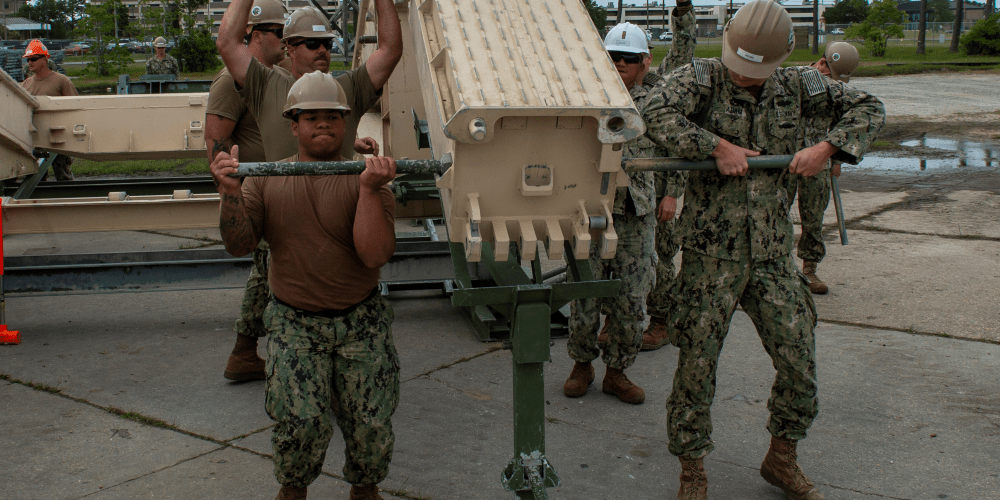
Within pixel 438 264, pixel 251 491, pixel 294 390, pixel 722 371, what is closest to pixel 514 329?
pixel 294 390

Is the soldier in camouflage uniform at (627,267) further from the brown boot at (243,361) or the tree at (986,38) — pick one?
the tree at (986,38)

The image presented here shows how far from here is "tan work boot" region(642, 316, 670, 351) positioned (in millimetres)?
5105

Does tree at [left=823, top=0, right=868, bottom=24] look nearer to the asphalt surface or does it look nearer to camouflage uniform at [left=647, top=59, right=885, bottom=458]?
the asphalt surface

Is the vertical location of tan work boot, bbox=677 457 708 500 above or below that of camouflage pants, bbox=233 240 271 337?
below

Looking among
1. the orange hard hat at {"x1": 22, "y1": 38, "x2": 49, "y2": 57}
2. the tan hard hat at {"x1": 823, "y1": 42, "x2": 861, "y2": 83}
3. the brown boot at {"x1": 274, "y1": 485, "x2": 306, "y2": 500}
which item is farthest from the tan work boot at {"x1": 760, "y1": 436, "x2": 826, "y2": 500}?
the orange hard hat at {"x1": 22, "y1": 38, "x2": 49, "y2": 57}

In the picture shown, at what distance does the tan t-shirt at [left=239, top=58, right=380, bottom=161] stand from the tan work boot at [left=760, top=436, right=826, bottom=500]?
2158mm

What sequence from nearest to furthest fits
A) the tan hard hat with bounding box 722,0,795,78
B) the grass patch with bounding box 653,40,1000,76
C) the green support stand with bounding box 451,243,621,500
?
the green support stand with bounding box 451,243,621,500 → the tan hard hat with bounding box 722,0,795,78 → the grass patch with bounding box 653,40,1000,76

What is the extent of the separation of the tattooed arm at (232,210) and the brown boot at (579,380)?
2.09 meters

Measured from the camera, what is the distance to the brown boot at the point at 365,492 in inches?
120

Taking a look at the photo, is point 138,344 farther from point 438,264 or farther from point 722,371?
point 722,371

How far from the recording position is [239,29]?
377 cm

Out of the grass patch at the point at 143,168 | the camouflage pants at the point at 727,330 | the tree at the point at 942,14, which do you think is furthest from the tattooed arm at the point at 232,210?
the tree at the point at 942,14

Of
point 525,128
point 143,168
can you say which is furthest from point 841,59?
point 143,168

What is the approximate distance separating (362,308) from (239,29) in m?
1.58
